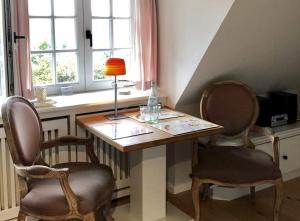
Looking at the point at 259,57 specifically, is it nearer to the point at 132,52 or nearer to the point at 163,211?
the point at 132,52

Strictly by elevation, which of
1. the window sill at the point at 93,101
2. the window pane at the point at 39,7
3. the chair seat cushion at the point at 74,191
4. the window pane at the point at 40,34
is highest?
the window pane at the point at 39,7

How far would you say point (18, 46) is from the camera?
105 inches

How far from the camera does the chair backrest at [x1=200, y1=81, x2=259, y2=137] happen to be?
124 inches

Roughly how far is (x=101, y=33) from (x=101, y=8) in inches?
7.2

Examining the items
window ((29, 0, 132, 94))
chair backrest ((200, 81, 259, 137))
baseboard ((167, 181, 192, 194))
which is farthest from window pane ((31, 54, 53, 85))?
baseboard ((167, 181, 192, 194))

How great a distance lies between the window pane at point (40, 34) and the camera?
2.92 meters

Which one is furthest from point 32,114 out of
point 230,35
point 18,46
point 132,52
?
point 230,35

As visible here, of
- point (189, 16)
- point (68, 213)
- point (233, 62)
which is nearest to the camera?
point (68, 213)

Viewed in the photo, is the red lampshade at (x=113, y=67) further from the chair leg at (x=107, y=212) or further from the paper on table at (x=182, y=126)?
the chair leg at (x=107, y=212)

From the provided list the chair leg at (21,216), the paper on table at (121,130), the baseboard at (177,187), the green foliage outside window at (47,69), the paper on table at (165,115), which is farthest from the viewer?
the baseboard at (177,187)

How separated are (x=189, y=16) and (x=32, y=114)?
1236 millimetres

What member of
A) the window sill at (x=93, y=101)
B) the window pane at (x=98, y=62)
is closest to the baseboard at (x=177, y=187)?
the window sill at (x=93, y=101)

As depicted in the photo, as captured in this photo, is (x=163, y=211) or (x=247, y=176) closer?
(x=247, y=176)

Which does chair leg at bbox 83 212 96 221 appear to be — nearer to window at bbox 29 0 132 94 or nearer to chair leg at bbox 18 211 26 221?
chair leg at bbox 18 211 26 221
